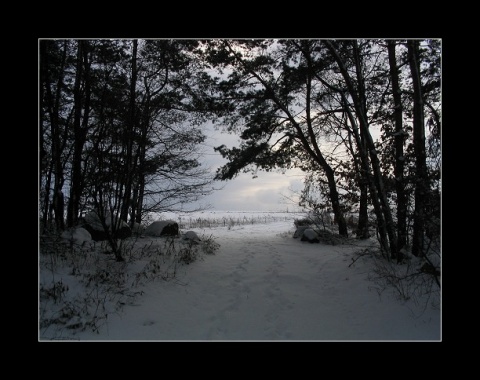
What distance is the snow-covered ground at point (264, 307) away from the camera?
125 inches

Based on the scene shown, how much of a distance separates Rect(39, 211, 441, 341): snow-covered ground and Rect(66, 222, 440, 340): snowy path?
12mm

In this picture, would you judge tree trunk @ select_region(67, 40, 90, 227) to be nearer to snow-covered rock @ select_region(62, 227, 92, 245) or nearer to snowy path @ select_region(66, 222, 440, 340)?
snow-covered rock @ select_region(62, 227, 92, 245)

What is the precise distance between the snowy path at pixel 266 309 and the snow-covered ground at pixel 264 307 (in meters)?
0.01

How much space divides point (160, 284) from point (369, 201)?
5.38 metres

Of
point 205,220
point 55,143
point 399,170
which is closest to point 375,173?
point 399,170

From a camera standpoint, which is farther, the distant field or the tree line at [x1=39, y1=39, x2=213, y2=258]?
the distant field

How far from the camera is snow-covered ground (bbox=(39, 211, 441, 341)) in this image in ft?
10.4

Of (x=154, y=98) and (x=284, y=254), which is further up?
(x=154, y=98)

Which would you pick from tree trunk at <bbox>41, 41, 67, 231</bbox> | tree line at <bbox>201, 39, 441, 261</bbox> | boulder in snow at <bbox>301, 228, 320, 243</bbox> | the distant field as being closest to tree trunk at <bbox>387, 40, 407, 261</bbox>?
tree line at <bbox>201, 39, 441, 261</bbox>

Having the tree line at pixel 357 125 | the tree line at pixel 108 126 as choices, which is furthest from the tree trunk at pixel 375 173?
the tree line at pixel 108 126
